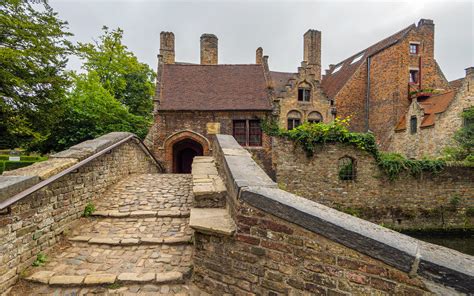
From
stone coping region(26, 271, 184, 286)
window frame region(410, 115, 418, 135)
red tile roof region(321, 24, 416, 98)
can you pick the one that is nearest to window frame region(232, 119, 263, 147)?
red tile roof region(321, 24, 416, 98)

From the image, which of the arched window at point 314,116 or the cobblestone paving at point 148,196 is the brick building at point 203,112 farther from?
the cobblestone paving at point 148,196

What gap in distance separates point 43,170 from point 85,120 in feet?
32.8

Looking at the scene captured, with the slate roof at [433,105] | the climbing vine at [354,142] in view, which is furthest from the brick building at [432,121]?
the climbing vine at [354,142]

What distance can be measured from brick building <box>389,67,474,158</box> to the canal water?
5.19 m

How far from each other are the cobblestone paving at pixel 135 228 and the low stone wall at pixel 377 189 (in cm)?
831

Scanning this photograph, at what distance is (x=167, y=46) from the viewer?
2011 centimetres

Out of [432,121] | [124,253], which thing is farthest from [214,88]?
[432,121]

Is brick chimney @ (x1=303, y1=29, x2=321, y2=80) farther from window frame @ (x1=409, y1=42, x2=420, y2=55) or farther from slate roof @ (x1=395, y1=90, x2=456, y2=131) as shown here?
slate roof @ (x1=395, y1=90, x2=456, y2=131)

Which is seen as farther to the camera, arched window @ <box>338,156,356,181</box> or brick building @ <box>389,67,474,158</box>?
brick building @ <box>389,67,474,158</box>

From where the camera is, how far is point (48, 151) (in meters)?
12.7

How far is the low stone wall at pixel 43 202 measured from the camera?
2.69m

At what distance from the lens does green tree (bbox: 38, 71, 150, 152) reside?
39.2ft

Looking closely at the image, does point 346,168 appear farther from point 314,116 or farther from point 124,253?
point 124,253

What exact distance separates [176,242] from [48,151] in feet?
42.7
